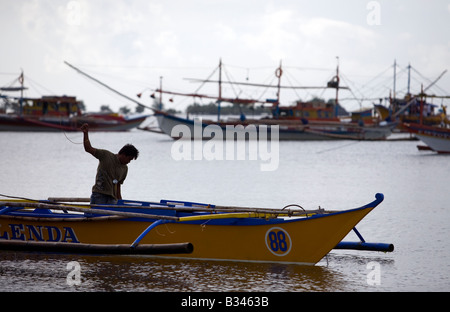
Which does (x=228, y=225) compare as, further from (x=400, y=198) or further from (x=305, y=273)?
(x=400, y=198)

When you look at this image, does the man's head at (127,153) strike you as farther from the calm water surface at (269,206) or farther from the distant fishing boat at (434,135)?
the distant fishing boat at (434,135)

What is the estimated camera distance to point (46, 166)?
37.3 meters

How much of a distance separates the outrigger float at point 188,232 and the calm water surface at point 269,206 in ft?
1.21

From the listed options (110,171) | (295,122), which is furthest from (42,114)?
(110,171)

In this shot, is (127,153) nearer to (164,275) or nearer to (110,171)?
(110,171)

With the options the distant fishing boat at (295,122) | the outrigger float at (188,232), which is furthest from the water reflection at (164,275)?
the distant fishing boat at (295,122)

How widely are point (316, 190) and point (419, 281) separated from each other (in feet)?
49.5

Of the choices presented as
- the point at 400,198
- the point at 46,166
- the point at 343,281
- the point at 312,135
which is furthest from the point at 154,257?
the point at 312,135

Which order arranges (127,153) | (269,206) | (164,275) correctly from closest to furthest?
(164,275), (127,153), (269,206)

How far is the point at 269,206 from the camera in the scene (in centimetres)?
2102

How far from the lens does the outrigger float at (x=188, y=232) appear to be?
10.8 meters

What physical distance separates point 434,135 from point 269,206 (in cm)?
3395

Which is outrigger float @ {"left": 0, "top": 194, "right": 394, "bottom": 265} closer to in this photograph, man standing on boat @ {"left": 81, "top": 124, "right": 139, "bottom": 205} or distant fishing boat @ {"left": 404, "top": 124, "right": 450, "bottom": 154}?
man standing on boat @ {"left": 81, "top": 124, "right": 139, "bottom": 205}

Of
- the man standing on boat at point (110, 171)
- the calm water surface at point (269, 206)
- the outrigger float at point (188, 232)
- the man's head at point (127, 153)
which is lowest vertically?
the calm water surface at point (269, 206)
